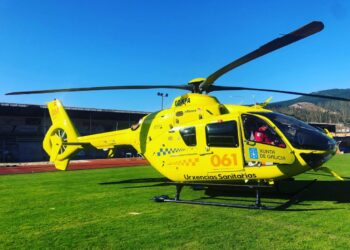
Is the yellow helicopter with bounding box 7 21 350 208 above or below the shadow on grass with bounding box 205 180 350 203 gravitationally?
above

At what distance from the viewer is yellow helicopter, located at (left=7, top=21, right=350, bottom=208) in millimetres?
8422

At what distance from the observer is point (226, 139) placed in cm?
932

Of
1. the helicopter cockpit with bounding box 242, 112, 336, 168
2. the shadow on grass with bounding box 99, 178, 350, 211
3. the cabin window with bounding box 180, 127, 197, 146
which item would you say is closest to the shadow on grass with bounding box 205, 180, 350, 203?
the shadow on grass with bounding box 99, 178, 350, 211

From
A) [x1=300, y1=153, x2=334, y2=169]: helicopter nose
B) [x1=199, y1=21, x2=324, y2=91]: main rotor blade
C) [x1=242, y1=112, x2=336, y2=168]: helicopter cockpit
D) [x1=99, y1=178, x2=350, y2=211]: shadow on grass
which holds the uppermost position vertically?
[x1=199, y1=21, x2=324, y2=91]: main rotor blade

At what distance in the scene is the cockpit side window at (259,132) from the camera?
865 centimetres

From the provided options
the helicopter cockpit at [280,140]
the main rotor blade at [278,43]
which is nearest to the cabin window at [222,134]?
the helicopter cockpit at [280,140]

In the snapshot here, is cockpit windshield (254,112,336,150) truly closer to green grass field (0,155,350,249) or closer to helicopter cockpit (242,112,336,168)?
helicopter cockpit (242,112,336,168)

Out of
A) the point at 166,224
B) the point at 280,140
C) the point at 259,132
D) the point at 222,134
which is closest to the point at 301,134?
the point at 280,140

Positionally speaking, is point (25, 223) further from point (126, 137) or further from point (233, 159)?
point (126, 137)

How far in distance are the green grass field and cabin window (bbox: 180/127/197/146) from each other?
1776 millimetres

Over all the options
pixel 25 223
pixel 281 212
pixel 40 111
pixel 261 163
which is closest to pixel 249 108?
pixel 261 163

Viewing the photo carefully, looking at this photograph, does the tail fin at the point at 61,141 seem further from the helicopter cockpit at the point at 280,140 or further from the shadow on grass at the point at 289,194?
the helicopter cockpit at the point at 280,140

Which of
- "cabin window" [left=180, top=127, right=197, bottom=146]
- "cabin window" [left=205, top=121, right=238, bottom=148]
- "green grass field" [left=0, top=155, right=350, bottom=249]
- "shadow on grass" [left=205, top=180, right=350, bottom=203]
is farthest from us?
"cabin window" [left=180, top=127, right=197, bottom=146]

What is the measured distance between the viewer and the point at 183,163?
1038cm
